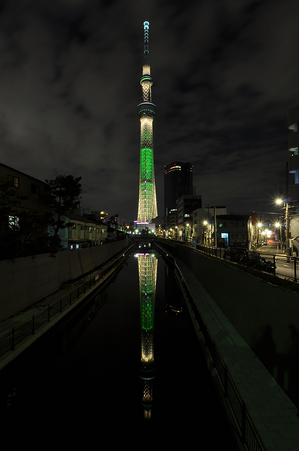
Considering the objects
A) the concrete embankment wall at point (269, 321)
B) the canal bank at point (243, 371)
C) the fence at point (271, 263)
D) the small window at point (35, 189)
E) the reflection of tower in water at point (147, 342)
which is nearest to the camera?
the canal bank at point (243, 371)

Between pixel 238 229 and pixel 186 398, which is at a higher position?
pixel 238 229

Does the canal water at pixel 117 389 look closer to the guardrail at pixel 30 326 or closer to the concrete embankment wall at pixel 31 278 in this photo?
the guardrail at pixel 30 326

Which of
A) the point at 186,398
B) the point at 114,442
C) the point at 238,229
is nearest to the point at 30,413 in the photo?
the point at 114,442

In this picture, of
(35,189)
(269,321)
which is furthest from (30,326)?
(35,189)

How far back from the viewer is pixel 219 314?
13.9m

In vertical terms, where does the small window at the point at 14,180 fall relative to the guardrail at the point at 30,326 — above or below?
above

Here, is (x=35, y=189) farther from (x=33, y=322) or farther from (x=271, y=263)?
(x=271, y=263)

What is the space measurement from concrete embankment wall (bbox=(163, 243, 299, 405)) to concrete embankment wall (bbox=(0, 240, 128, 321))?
1304 centimetres

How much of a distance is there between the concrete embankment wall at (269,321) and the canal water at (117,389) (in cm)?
240

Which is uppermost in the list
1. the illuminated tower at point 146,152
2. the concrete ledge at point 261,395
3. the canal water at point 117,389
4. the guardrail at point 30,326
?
the illuminated tower at point 146,152

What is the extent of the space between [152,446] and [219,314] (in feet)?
28.4

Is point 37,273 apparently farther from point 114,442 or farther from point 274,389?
point 274,389

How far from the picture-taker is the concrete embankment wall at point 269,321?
271 inches

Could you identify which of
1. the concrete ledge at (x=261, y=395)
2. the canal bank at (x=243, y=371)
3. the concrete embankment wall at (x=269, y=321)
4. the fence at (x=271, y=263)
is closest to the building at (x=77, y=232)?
the canal bank at (x=243, y=371)
